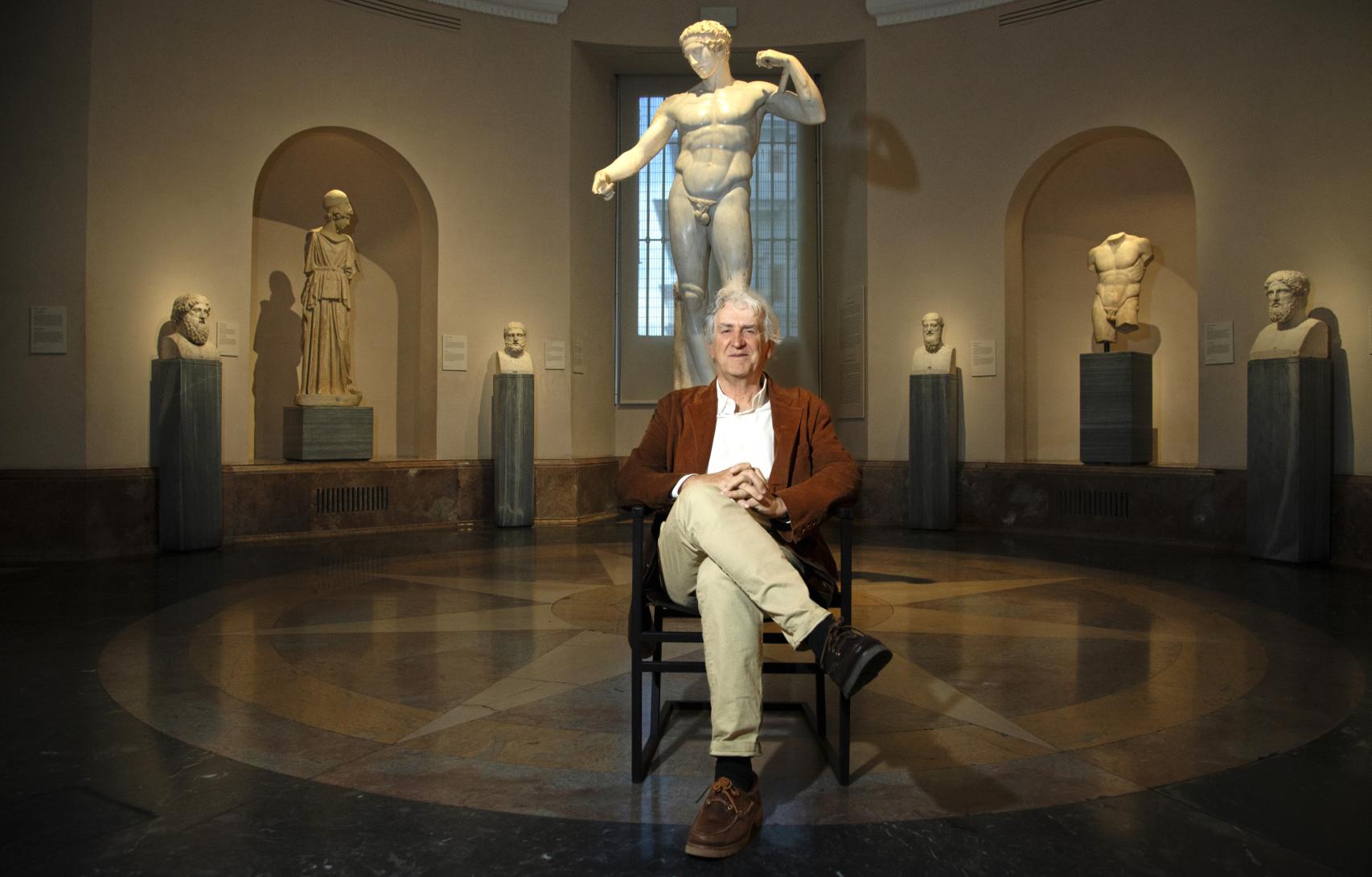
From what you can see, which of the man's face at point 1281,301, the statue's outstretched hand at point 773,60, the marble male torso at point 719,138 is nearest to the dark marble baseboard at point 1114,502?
the man's face at point 1281,301

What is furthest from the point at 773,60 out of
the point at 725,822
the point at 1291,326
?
the point at 725,822

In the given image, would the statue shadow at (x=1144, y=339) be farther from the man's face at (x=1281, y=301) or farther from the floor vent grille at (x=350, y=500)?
the floor vent grille at (x=350, y=500)

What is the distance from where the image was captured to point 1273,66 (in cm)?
793

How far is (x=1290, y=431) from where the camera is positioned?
699 cm

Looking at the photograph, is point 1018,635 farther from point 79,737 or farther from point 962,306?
point 962,306

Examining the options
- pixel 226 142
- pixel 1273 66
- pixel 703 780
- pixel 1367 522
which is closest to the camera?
pixel 703 780

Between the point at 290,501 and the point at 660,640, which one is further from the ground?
the point at 660,640

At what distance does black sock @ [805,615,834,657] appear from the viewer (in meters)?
2.29

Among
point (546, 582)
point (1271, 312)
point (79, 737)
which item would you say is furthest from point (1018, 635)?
point (1271, 312)

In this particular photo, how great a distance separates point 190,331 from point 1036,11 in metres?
8.56

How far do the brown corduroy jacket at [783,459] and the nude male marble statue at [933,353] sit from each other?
271 inches

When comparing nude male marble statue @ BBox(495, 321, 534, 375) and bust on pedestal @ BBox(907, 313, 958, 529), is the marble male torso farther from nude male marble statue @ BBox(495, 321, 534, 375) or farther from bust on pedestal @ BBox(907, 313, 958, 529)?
bust on pedestal @ BBox(907, 313, 958, 529)

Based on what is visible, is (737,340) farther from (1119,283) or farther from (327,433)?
(1119,283)

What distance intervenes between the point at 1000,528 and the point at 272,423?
7669mm
